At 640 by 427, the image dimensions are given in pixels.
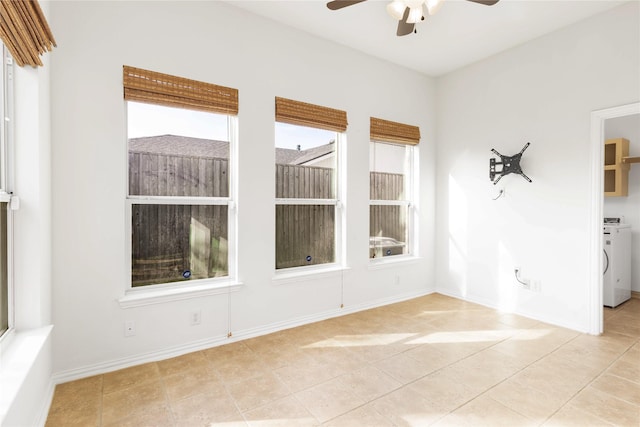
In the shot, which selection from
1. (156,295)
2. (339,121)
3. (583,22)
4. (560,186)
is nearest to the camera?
(156,295)

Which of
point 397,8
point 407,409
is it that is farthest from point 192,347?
point 397,8

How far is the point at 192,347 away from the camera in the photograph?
110 inches

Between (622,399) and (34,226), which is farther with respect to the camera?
(622,399)

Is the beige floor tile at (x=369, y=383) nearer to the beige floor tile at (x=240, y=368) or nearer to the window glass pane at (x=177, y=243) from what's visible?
the beige floor tile at (x=240, y=368)

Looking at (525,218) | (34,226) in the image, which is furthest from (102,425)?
(525,218)

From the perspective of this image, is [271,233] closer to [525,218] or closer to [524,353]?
[524,353]

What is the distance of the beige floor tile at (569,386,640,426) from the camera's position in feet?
6.29

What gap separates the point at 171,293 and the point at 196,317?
311mm

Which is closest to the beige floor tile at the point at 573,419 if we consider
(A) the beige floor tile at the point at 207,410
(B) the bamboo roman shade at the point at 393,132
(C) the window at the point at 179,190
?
(A) the beige floor tile at the point at 207,410

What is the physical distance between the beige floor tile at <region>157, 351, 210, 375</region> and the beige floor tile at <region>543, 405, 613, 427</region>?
7.69ft

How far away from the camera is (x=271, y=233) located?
3.22m

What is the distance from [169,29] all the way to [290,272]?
2430 mm

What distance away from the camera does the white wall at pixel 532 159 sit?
3.12 metres

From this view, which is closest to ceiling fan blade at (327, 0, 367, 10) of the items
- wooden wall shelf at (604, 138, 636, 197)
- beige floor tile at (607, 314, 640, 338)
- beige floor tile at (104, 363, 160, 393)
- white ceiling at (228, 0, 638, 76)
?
white ceiling at (228, 0, 638, 76)
